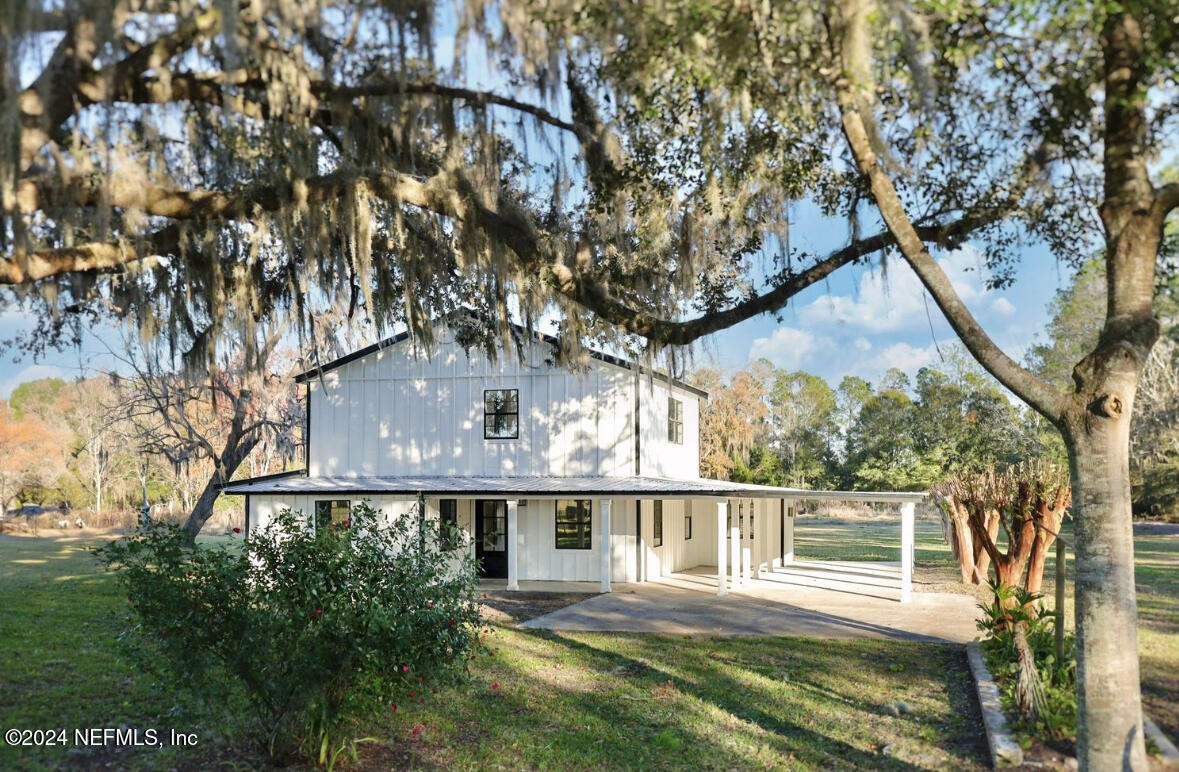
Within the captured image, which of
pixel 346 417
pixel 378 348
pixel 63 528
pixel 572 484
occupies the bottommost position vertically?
pixel 63 528

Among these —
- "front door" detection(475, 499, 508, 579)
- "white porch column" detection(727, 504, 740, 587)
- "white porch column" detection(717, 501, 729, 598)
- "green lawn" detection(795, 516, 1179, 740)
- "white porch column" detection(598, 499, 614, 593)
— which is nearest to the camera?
"green lawn" detection(795, 516, 1179, 740)

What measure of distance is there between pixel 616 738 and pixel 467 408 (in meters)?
12.8

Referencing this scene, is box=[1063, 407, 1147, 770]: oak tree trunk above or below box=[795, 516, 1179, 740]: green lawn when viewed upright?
above

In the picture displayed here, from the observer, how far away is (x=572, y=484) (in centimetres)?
1780

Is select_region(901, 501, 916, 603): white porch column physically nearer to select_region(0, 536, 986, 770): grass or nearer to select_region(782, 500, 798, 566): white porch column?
select_region(0, 536, 986, 770): grass

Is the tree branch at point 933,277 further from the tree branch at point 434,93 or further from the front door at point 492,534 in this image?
the front door at point 492,534

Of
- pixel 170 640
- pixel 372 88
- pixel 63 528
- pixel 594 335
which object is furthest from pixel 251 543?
pixel 63 528

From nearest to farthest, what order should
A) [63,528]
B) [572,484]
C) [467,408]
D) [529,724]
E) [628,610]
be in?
[529,724] → [628,610] → [572,484] → [467,408] → [63,528]

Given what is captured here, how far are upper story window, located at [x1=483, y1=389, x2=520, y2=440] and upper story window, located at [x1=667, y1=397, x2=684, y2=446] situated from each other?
11.8ft

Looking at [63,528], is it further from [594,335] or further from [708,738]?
[708,738]

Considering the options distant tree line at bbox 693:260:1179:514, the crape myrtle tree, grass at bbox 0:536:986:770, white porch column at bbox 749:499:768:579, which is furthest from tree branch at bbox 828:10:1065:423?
distant tree line at bbox 693:260:1179:514

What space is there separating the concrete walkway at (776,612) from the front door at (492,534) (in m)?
3.17

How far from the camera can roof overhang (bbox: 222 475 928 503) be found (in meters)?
16.5

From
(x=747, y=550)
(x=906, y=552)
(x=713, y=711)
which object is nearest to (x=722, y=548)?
(x=747, y=550)
